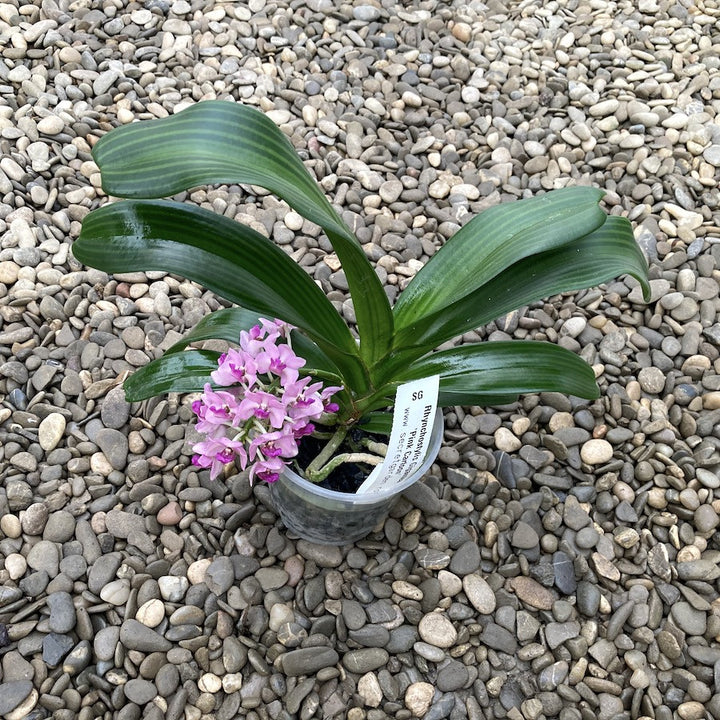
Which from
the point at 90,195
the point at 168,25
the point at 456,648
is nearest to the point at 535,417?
the point at 456,648

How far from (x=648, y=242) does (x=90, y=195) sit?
150cm

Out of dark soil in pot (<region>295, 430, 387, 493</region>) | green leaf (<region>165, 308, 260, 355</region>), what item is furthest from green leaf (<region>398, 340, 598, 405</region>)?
green leaf (<region>165, 308, 260, 355</region>)

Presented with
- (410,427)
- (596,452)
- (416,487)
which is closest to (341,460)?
(410,427)

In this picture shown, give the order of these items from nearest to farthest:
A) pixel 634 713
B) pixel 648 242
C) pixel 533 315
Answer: pixel 634 713 < pixel 533 315 < pixel 648 242

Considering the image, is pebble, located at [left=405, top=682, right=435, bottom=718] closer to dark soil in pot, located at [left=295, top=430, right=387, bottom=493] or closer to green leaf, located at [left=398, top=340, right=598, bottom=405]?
dark soil in pot, located at [left=295, top=430, right=387, bottom=493]

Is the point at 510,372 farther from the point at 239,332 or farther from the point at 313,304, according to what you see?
the point at 239,332

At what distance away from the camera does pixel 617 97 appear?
2359 mm

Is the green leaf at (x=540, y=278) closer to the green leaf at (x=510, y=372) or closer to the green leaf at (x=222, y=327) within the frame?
the green leaf at (x=510, y=372)

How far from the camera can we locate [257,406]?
964mm

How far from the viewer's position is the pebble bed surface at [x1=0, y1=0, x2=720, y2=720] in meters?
1.36

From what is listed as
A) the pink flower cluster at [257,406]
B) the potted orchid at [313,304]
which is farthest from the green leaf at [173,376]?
the pink flower cluster at [257,406]

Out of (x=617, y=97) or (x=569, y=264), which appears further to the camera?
(x=617, y=97)

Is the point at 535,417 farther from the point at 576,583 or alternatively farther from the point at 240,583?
the point at 240,583

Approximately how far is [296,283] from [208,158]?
28 cm
